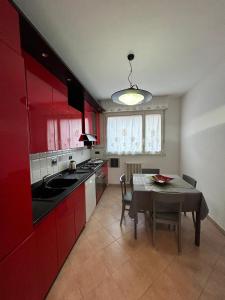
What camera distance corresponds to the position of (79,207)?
2191 mm

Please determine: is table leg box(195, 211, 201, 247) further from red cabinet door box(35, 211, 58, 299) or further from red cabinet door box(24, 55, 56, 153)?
red cabinet door box(24, 55, 56, 153)

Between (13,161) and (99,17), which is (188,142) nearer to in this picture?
(99,17)

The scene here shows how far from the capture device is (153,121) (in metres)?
4.51

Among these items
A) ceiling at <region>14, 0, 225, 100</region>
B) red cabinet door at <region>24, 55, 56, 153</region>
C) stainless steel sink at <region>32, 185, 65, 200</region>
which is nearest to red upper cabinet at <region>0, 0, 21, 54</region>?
red cabinet door at <region>24, 55, 56, 153</region>

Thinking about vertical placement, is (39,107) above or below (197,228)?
above

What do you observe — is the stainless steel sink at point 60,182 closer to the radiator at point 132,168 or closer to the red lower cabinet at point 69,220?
the red lower cabinet at point 69,220

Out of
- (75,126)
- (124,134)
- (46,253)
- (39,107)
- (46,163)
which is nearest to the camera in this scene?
(46,253)

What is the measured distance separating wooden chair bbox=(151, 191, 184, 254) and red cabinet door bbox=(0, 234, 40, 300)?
138 centimetres

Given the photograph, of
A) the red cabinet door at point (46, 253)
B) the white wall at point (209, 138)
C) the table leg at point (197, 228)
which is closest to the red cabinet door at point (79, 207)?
the red cabinet door at point (46, 253)

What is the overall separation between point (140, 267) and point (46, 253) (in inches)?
42.1

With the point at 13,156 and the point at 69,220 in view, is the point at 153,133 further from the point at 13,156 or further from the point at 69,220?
the point at 13,156

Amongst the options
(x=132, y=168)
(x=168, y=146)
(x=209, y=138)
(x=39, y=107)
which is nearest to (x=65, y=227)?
(x=39, y=107)

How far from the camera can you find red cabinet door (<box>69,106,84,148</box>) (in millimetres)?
2494

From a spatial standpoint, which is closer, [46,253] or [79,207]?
[46,253]
